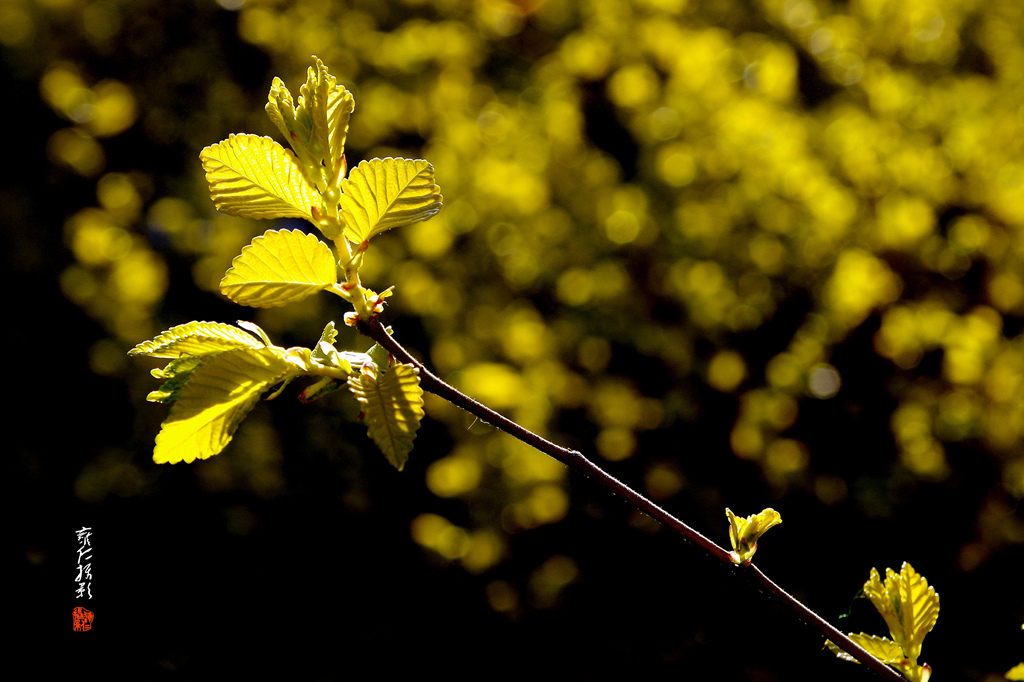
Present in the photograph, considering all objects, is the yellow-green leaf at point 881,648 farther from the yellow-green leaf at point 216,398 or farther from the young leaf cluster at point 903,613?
the yellow-green leaf at point 216,398

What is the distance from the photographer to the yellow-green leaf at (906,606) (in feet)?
2.61

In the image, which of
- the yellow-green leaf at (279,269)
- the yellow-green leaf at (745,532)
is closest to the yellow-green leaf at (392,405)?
the yellow-green leaf at (279,269)

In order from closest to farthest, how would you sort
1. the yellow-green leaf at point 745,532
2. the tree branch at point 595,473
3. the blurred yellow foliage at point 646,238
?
the tree branch at point 595,473 < the yellow-green leaf at point 745,532 < the blurred yellow foliage at point 646,238

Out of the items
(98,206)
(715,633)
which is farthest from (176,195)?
(715,633)

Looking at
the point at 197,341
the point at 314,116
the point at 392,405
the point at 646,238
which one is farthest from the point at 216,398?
the point at 646,238

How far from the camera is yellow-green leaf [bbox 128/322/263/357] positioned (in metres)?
0.63

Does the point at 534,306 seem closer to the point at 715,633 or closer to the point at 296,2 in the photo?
the point at 715,633

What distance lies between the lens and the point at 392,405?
0.60 m

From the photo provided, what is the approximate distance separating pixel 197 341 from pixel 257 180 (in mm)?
160

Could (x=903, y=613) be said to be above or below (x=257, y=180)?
below

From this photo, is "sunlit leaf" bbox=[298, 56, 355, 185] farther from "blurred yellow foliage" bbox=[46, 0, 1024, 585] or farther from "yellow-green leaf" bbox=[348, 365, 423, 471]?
"blurred yellow foliage" bbox=[46, 0, 1024, 585]

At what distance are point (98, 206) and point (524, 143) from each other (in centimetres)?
193

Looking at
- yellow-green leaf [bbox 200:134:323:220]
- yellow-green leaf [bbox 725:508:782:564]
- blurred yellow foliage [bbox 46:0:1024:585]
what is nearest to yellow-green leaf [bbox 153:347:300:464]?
yellow-green leaf [bbox 200:134:323:220]

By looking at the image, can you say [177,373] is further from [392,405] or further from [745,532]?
[745,532]
